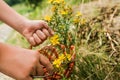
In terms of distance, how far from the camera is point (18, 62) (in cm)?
144

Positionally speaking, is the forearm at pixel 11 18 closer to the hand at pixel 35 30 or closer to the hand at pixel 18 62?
the hand at pixel 35 30

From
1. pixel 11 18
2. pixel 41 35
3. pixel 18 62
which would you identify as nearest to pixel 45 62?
pixel 18 62

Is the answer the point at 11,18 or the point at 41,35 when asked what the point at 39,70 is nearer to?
the point at 41,35

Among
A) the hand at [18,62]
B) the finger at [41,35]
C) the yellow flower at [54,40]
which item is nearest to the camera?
the hand at [18,62]

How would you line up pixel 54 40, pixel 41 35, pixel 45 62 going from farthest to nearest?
pixel 54 40 → pixel 41 35 → pixel 45 62

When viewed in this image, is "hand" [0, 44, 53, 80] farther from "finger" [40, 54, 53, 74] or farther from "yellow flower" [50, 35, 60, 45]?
"yellow flower" [50, 35, 60, 45]

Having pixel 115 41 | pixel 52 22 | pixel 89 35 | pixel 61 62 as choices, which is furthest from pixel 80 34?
pixel 61 62

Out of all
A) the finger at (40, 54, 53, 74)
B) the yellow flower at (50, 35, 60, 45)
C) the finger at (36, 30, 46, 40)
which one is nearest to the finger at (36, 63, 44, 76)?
A: the finger at (40, 54, 53, 74)

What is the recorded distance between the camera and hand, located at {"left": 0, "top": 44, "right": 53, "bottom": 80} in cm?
142

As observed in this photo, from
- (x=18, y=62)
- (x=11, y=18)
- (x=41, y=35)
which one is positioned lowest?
(x=18, y=62)

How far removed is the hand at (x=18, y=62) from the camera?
142 centimetres

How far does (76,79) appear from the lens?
235cm

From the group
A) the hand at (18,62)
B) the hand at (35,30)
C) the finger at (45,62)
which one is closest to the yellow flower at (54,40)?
the hand at (35,30)

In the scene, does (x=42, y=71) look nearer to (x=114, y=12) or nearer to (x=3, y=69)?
(x=3, y=69)
